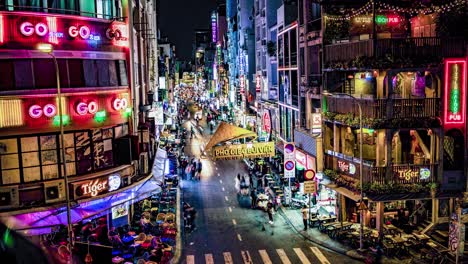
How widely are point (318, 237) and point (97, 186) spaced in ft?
45.5

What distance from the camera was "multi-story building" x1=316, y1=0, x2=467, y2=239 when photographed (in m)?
28.6

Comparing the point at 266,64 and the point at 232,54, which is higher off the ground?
the point at 232,54

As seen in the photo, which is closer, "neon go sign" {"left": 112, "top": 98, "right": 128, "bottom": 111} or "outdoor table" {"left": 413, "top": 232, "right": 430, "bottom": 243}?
"neon go sign" {"left": 112, "top": 98, "right": 128, "bottom": 111}

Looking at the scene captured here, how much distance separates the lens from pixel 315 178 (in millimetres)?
35281

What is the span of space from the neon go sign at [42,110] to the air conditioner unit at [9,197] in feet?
11.1

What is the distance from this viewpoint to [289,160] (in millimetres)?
37594

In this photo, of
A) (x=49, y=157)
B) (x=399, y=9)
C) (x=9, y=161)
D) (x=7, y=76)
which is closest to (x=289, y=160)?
(x=399, y=9)

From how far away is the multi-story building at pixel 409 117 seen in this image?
28641 millimetres

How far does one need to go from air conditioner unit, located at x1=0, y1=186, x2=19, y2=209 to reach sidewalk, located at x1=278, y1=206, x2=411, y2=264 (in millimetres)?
16998

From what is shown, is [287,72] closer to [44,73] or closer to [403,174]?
[403,174]

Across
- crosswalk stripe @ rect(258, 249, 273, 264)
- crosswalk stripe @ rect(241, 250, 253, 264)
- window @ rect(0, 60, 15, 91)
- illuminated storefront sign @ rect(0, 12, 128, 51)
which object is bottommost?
crosswalk stripe @ rect(258, 249, 273, 264)

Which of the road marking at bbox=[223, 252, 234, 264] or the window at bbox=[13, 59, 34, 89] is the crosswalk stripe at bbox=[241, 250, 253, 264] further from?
the window at bbox=[13, 59, 34, 89]

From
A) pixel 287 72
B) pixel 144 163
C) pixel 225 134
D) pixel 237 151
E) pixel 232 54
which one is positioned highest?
pixel 232 54

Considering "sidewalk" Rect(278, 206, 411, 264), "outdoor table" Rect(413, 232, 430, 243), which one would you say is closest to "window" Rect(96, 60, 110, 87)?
"sidewalk" Rect(278, 206, 411, 264)
